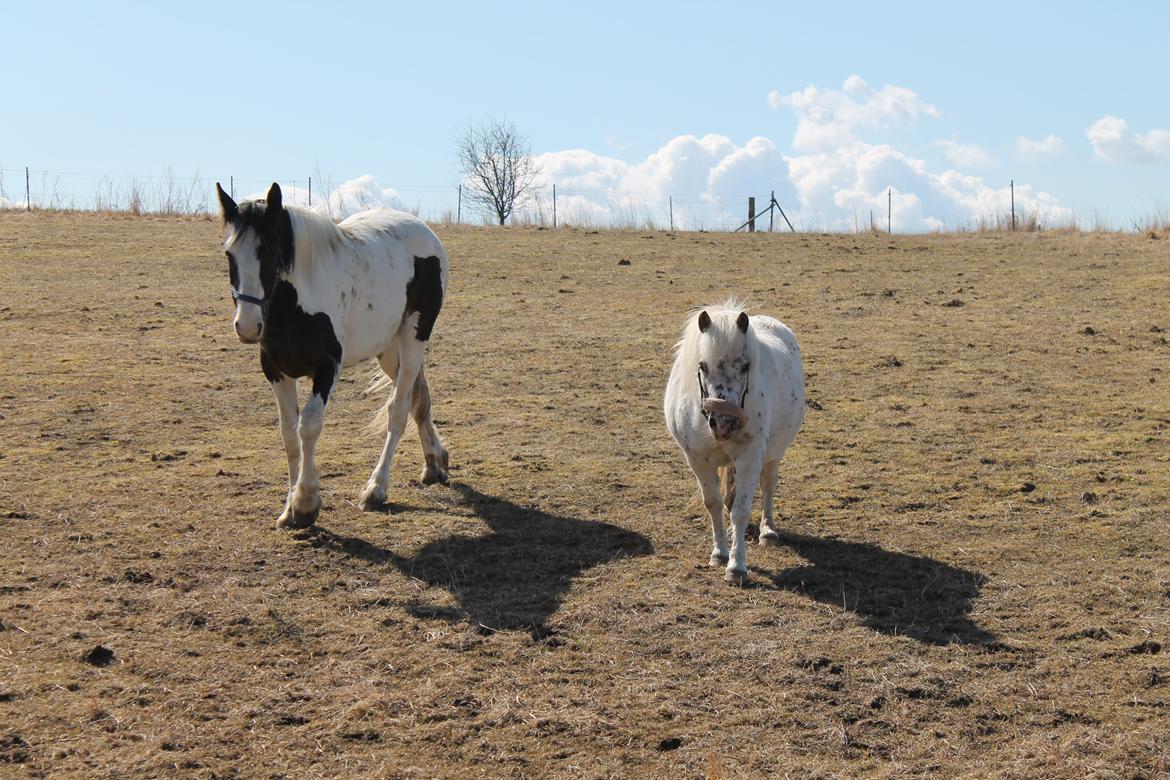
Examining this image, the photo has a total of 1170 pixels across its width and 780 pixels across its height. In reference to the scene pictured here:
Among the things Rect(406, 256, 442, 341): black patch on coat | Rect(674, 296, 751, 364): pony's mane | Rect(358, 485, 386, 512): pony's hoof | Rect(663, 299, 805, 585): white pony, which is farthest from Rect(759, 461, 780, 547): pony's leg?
Rect(406, 256, 442, 341): black patch on coat

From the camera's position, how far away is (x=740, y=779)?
4027 mm

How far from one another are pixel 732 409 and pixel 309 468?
2754mm

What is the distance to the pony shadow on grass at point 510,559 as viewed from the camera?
18.8 feet

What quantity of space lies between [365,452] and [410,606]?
11.5ft

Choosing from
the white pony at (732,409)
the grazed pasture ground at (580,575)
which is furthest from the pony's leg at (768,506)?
the grazed pasture ground at (580,575)

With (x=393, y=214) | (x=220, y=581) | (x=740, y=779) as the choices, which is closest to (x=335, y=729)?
(x=740, y=779)

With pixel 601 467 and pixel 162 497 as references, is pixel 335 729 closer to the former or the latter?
pixel 162 497

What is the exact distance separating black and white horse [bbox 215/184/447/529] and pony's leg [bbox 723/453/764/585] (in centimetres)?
256

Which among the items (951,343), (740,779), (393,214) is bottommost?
(740,779)

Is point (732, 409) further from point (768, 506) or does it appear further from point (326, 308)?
point (326, 308)

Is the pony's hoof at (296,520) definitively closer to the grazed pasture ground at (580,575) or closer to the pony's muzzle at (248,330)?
the grazed pasture ground at (580,575)

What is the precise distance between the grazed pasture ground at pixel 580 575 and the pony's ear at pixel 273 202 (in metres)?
1.89

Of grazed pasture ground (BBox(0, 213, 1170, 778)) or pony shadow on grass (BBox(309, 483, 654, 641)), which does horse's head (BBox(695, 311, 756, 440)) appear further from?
pony shadow on grass (BBox(309, 483, 654, 641))

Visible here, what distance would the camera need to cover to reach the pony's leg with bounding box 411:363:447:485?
8.36 metres
